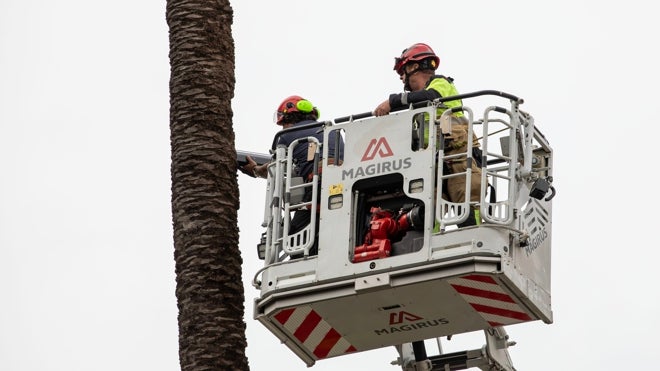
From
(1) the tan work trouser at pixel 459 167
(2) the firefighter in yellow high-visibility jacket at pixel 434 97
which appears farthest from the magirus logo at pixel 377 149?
(1) the tan work trouser at pixel 459 167

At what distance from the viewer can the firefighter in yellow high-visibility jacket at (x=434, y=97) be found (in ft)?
57.2

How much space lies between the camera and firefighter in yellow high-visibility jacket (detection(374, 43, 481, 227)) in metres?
17.4

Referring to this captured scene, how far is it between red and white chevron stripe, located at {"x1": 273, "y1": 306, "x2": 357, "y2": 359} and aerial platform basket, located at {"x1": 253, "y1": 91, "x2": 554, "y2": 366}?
2 centimetres

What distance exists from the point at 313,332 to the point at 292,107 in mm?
2641

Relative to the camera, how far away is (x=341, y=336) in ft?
59.5

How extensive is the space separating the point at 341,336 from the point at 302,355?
50 cm

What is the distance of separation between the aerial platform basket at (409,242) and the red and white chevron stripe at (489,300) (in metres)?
0.02

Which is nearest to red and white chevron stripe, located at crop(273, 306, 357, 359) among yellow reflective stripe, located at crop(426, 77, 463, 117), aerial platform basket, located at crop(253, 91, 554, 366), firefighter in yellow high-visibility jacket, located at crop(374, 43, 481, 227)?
aerial platform basket, located at crop(253, 91, 554, 366)

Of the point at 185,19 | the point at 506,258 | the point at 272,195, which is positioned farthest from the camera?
the point at 185,19

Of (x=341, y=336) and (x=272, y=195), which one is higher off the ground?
(x=272, y=195)

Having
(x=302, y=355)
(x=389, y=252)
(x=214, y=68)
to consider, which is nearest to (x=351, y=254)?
(x=389, y=252)

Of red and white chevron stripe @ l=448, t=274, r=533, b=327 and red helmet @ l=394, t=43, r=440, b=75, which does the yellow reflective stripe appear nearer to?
red helmet @ l=394, t=43, r=440, b=75

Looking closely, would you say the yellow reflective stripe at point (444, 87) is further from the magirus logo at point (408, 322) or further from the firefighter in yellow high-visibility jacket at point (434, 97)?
the magirus logo at point (408, 322)

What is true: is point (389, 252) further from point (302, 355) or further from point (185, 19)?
point (185, 19)
